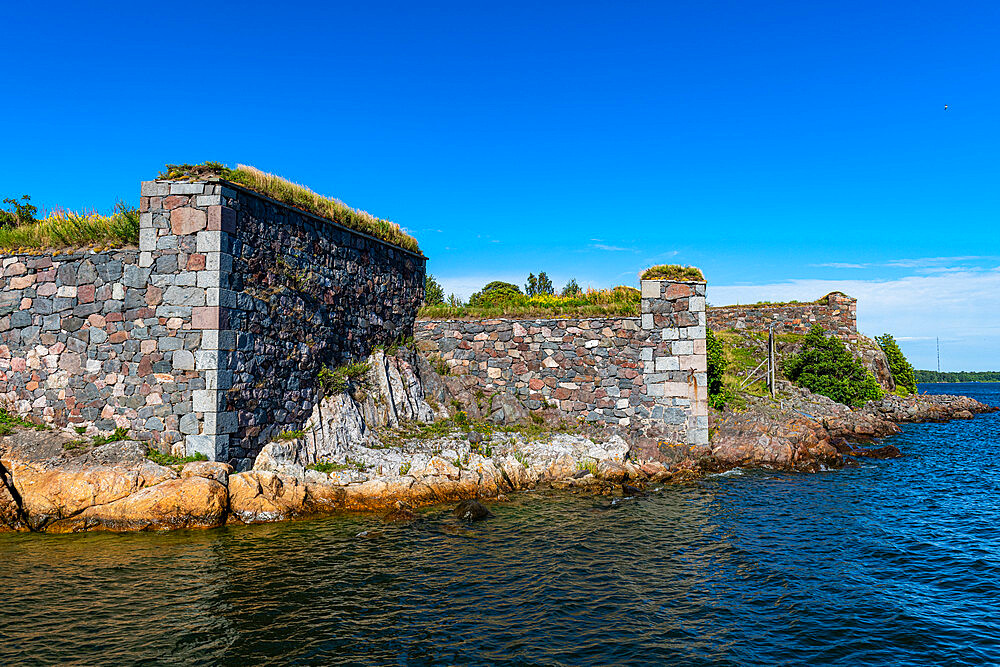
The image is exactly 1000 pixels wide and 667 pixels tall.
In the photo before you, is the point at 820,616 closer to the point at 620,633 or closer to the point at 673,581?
the point at 673,581

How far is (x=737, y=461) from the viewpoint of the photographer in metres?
18.5

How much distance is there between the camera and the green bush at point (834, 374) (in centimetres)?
2986

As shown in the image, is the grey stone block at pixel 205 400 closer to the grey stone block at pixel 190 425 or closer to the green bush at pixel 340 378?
the grey stone block at pixel 190 425

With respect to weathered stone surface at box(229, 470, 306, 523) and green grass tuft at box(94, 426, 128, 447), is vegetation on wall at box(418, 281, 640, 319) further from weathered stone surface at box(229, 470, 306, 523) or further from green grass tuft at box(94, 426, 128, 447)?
green grass tuft at box(94, 426, 128, 447)

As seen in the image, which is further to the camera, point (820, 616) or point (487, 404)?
point (487, 404)

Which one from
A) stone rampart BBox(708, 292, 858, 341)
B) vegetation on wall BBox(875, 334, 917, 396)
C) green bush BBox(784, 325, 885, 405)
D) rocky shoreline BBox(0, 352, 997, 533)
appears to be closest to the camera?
rocky shoreline BBox(0, 352, 997, 533)

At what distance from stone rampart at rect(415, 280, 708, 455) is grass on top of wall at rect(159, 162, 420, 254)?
5.31 meters

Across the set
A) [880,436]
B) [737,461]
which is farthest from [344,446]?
[880,436]

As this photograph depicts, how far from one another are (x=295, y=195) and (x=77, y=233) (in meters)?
5.10

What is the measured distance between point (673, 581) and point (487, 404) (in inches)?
394

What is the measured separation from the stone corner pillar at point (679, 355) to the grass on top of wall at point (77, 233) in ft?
47.6

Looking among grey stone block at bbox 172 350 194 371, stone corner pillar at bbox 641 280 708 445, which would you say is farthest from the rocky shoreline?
grey stone block at bbox 172 350 194 371

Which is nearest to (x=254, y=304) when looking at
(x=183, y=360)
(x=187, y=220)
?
(x=183, y=360)

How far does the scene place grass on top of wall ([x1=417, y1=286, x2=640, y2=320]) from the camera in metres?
19.4
